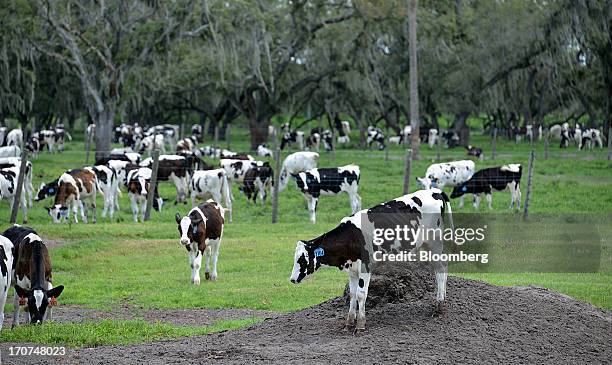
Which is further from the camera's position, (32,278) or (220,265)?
(220,265)

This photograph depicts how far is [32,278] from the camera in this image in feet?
40.8

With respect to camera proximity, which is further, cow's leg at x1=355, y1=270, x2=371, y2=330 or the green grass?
the green grass

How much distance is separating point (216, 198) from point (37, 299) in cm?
1409

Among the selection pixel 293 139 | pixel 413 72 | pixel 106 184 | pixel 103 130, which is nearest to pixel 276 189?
pixel 106 184

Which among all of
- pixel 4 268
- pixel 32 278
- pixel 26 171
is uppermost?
pixel 26 171

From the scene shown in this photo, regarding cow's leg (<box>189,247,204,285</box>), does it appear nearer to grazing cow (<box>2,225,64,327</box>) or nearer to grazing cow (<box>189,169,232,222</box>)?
grazing cow (<box>2,225,64,327</box>)

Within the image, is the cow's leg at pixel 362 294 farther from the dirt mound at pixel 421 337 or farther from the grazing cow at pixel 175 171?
the grazing cow at pixel 175 171

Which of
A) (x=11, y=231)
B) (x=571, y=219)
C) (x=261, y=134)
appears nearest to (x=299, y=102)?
(x=261, y=134)

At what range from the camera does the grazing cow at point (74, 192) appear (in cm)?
2467

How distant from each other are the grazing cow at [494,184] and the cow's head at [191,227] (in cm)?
1248

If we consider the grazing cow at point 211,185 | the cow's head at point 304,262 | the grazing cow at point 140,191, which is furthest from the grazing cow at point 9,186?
the cow's head at point 304,262

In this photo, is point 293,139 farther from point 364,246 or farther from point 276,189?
point 364,246

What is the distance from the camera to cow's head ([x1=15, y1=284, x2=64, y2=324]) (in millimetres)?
12227

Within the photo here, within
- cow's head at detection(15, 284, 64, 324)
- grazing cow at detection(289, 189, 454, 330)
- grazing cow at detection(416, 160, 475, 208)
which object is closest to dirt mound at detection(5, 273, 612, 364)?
grazing cow at detection(289, 189, 454, 330)
